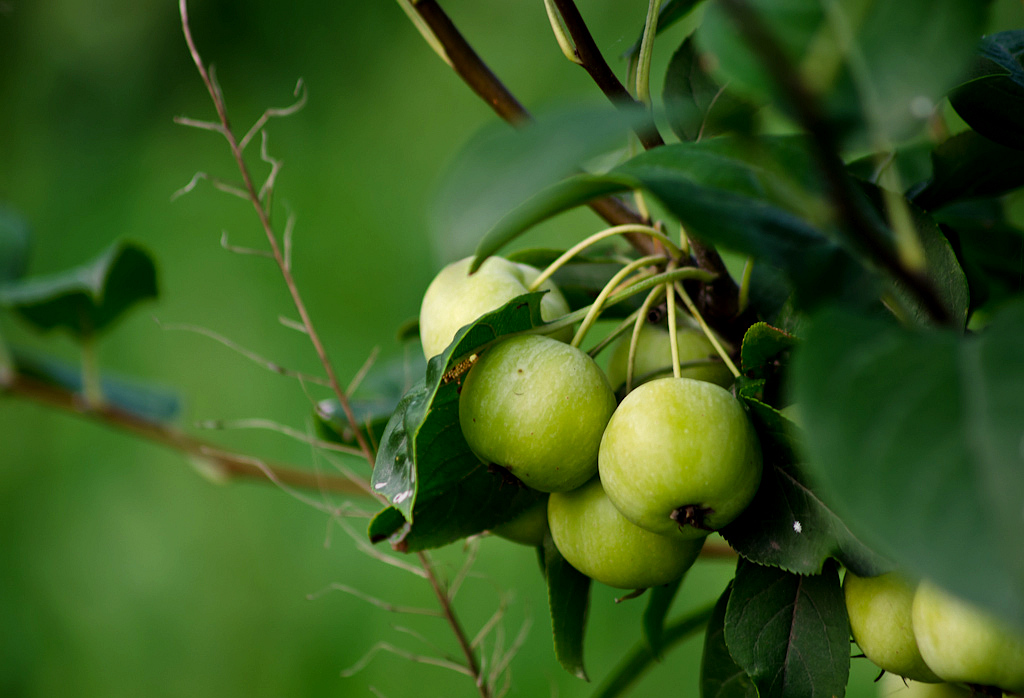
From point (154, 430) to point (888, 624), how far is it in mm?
557

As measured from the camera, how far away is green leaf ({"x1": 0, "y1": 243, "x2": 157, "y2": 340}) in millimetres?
546

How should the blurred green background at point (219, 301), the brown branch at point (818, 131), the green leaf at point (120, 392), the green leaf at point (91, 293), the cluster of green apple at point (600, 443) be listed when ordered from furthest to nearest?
1. the blurred green background at point (219, 301)
2. the green leaf at point (120, 392)
3. the green leaf at point (91, 293)
4. the cluster of green apple at point (600, 443)
5. the brown branch at point (818, 131)

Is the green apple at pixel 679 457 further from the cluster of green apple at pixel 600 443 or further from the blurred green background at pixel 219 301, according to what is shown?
the blurred green background at pixel 219 301

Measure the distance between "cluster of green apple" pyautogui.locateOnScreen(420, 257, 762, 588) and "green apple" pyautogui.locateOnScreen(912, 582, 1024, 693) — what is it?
59 mm

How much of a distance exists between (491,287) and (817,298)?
116 mm

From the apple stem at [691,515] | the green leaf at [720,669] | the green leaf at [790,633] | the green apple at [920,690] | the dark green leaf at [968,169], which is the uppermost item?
the apple stem at [691,515]

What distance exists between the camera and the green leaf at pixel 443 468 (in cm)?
24

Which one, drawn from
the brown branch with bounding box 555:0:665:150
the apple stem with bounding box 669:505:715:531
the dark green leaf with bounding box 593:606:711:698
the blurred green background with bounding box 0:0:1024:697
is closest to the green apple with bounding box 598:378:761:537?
the apple stem with bounding box 669:505:715:531

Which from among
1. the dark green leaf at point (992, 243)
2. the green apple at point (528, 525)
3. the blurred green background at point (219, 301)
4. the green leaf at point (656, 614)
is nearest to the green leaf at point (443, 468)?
the green apple at point (528, 525)

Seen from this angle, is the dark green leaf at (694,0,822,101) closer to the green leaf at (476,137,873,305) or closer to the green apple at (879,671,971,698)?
the green leaf at (476,137,873,305)

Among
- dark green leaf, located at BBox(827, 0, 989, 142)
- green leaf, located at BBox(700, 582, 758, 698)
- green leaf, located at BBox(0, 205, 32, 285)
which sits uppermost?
green leaf, located at BBox(0, 205, 32, 285)

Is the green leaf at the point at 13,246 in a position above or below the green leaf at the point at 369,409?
above

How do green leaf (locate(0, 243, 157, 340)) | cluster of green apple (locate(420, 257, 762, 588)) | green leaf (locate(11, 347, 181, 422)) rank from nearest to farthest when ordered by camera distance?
cluster of green apple (locate(420, 257, 762, 588)) → green leaf (locate(0, 243, 157, 340)) → green leaf (locate(11, 347, 181, 422))

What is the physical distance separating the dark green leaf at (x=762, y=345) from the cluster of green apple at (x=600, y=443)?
2cm
